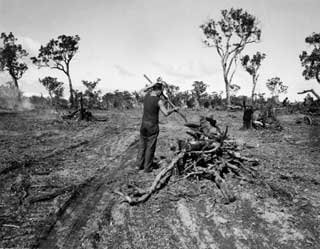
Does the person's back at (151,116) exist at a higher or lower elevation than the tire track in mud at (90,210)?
higher

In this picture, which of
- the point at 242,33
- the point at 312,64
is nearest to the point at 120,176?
the point at 242,33

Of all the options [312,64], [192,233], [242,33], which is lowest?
[192,233]

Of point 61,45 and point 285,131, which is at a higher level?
point 61,45

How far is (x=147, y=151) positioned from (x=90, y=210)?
2.04 m

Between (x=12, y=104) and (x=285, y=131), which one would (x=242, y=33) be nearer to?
(x=285, y=131)

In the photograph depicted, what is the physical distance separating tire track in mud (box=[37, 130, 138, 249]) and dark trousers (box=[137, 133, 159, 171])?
1.39ft

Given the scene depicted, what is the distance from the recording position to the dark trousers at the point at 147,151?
6180 mm

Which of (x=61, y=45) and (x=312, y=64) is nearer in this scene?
(x=312, y=64)

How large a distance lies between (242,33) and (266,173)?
2817cm

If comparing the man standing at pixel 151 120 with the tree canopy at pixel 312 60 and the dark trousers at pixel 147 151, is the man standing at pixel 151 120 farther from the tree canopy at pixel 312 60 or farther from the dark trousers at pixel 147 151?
the tree canopy at pixel 312 60

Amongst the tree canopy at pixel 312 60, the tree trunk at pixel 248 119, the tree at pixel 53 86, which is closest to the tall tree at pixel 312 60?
the tree canopy at pixel 312 60

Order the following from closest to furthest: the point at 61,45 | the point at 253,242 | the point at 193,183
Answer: the point at 253,242 → the point at 193,183 → the point at 61,45

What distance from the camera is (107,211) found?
4.46m

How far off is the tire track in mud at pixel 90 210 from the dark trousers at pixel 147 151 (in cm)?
42
